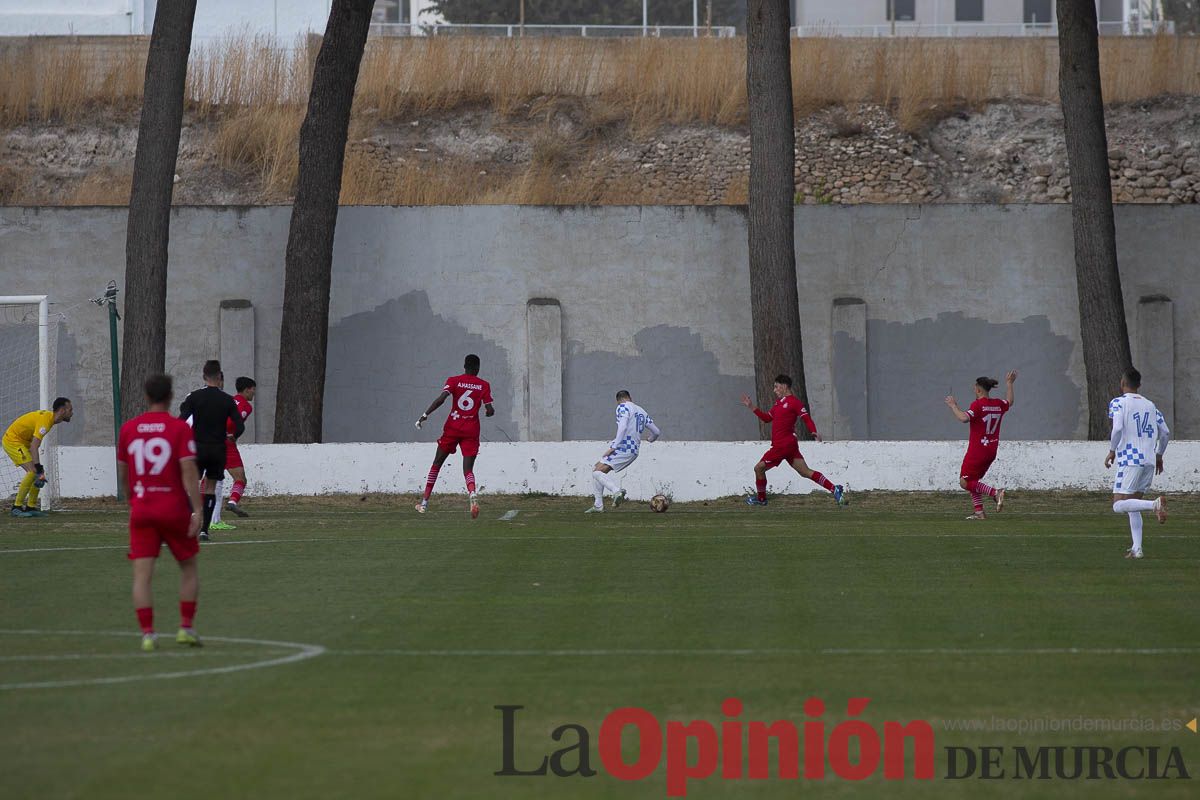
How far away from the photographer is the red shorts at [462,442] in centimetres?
2053

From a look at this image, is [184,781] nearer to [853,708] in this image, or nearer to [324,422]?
[853,708]

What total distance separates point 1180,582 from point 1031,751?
6791 mm

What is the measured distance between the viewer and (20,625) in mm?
11023

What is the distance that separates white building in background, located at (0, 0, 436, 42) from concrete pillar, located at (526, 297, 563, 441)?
17.1 m

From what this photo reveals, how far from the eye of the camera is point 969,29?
5019 centimetres

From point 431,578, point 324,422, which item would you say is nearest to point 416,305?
point 324,422

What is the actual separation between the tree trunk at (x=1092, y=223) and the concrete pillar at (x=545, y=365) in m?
9.52

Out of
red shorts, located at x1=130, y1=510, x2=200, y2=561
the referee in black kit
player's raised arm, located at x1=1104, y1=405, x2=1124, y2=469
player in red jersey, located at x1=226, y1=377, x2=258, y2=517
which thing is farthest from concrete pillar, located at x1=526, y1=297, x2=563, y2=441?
red shorts, located at x1=130, y1=510, x2=200, y2=561

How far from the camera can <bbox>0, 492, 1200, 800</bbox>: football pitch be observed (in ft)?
22.6

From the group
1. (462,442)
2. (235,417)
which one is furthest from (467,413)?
(235,417)

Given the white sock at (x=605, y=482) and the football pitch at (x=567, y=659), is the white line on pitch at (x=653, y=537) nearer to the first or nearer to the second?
the football pitch at (x=567, y=659)

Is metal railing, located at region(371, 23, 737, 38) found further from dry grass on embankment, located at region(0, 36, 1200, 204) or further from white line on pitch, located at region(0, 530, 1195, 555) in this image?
white line on pitch, located at region(0, 530, 1195, 555)

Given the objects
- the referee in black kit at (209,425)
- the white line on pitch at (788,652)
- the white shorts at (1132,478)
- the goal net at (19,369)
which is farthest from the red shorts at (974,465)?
the goal net at (19,369)

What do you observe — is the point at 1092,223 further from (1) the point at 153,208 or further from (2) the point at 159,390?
(2) the point at 159,390
